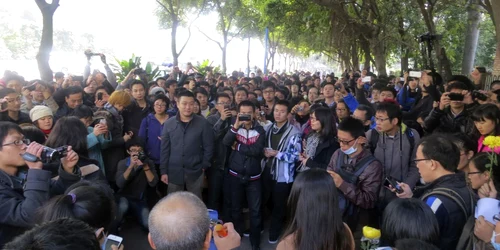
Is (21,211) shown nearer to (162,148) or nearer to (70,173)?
(70,173)

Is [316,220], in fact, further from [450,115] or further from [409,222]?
[450,115]

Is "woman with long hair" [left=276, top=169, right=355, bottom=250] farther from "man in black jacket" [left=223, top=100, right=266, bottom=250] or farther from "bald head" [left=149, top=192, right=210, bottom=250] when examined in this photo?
"man in black jacket" [left=223, top=100, right=266, bottom=250]

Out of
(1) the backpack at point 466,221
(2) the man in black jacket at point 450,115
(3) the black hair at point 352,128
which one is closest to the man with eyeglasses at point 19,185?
(3) the black hair at point 352,128

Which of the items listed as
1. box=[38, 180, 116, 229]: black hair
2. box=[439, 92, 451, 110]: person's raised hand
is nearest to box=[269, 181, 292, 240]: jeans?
box=[439, 92, 451, 110]: person's raised hand

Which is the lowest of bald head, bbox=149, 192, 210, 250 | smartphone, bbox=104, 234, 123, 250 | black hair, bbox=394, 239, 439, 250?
smartphone, bbox=104, 234, 123, 250

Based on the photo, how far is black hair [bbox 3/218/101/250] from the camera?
130 centimetres

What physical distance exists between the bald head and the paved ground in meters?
2.79

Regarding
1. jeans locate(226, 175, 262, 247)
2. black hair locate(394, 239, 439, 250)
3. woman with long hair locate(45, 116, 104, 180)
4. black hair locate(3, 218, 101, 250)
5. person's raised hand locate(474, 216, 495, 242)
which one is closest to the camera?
black hair locate(3, 218, 101, 250)

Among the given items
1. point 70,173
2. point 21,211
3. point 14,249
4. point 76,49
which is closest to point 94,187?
point 21,211

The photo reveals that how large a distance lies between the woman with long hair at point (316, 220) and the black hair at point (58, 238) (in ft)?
3.61

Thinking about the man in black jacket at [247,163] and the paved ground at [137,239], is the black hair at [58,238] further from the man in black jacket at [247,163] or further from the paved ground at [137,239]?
the paved ground at [137,239]

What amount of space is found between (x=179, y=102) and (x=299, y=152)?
157cm

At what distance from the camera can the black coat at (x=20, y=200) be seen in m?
2.25

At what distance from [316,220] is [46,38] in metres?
7.48
